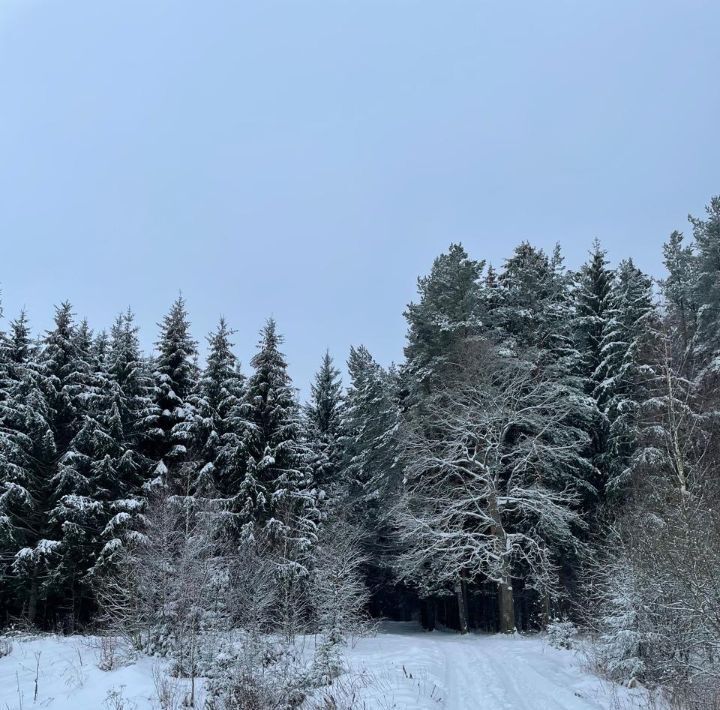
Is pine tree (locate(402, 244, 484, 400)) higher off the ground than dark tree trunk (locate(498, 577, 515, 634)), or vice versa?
pine tree (locate(402, 244, 484, 400))

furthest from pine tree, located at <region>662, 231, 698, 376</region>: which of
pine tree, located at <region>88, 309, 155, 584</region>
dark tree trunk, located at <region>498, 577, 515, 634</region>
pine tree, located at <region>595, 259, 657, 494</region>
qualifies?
pine tree, located at <region>88, 309, 155, 584</region>

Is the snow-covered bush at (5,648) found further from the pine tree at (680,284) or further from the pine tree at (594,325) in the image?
the pine tree at (680,284)

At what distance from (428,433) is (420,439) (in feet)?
5.10

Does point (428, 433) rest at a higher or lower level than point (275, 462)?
higher

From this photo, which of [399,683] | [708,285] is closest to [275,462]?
[399,683]

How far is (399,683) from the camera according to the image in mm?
12023

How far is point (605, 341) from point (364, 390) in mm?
15611

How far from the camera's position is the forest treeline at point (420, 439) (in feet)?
79.4

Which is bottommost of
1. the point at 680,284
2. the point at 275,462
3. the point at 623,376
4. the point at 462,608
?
the point at 462,608

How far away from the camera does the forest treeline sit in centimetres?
2420

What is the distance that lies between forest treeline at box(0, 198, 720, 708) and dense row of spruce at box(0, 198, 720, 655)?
0.40 feet

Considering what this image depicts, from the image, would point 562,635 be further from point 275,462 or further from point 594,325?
point 594,325

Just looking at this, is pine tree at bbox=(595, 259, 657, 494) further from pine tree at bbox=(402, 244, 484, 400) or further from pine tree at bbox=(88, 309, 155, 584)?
pine tree at bbox=(88, 309, 155, 584)

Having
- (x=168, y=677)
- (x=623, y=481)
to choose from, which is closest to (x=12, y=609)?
(x=168, y=677)
